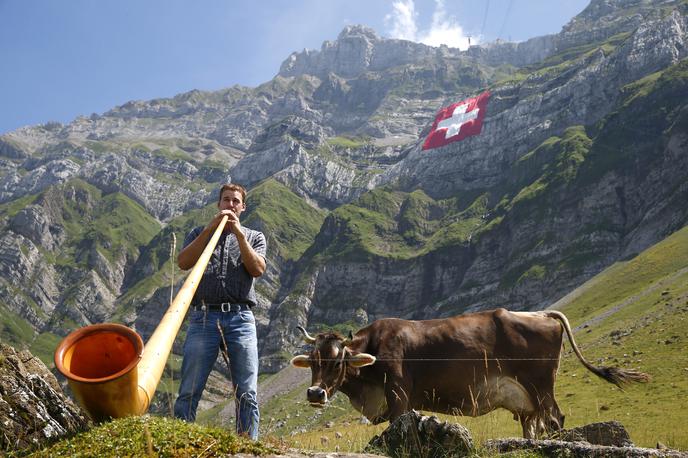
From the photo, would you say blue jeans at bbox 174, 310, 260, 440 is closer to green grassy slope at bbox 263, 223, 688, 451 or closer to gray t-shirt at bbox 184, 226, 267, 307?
gray t-shirt at bbox 184, 226, 267, 307

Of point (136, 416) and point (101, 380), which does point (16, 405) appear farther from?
point (101, 380)

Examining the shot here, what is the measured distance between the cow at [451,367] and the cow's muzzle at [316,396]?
0.73m

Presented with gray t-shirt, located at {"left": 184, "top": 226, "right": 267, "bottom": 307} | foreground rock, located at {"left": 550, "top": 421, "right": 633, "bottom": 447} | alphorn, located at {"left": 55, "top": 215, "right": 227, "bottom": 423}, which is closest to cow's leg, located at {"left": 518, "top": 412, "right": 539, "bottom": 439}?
foreground rock, located at {"left": 550, "top": 421, "right": 633, "bottom": 447}

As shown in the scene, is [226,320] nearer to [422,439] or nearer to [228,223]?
[228,223]

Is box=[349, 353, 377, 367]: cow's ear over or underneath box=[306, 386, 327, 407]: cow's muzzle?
over

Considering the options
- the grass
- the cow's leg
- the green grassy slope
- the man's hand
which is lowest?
the green grassy slope

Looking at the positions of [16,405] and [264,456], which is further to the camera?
[16,405]

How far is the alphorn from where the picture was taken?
12.2ft

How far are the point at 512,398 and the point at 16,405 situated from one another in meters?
9.89

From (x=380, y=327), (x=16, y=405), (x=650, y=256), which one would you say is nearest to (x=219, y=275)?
(x=16, y=405)

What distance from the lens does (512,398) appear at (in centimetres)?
1191

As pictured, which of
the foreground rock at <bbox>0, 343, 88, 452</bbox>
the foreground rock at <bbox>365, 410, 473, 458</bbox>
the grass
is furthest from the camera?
the foreground rock at <bbox>365, 410, 473, 458</bbox>

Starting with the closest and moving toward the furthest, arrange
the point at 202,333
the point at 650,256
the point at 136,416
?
the point at 136,416
the point at 202,333
the point at 650,256

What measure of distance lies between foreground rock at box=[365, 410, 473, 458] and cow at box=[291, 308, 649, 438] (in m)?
3.62
